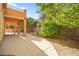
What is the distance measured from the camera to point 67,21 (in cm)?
339

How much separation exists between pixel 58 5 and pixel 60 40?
611 millimetres

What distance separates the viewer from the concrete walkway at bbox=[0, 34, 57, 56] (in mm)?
3270

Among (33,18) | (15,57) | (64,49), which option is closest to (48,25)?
(33,18)

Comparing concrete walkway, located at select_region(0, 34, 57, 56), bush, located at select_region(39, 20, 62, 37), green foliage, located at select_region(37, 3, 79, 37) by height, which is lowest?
concrete walkway, located at select_region(0, 34, 57, 56)

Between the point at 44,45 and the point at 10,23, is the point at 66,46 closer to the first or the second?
the point at 44,45

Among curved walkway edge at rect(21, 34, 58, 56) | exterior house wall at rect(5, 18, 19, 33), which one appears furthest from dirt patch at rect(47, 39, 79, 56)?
exterior house wall at rect(5, 18, 19, 33)

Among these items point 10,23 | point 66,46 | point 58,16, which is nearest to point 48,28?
point 58,16

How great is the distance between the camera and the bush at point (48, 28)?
3.41 meters

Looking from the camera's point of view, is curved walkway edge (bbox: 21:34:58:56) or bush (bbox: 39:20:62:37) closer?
curved walkway edge (bbox: 21:34:58:56)

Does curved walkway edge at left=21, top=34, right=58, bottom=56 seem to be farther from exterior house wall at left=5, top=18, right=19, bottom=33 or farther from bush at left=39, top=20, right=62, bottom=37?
exterior house wall at left=5, top=18, right=19, bottom=33

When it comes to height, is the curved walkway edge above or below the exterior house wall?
below

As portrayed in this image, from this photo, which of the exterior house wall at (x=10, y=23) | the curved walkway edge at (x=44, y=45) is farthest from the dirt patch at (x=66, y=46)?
the exterior house wall at (x=10, y=23)

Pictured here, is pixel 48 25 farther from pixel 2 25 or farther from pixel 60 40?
pixel 2 25

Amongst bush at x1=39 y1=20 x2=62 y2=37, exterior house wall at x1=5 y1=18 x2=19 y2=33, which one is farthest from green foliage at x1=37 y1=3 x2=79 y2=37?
exterior house wall at x1=5 y1=18 x2=19 y2=33
